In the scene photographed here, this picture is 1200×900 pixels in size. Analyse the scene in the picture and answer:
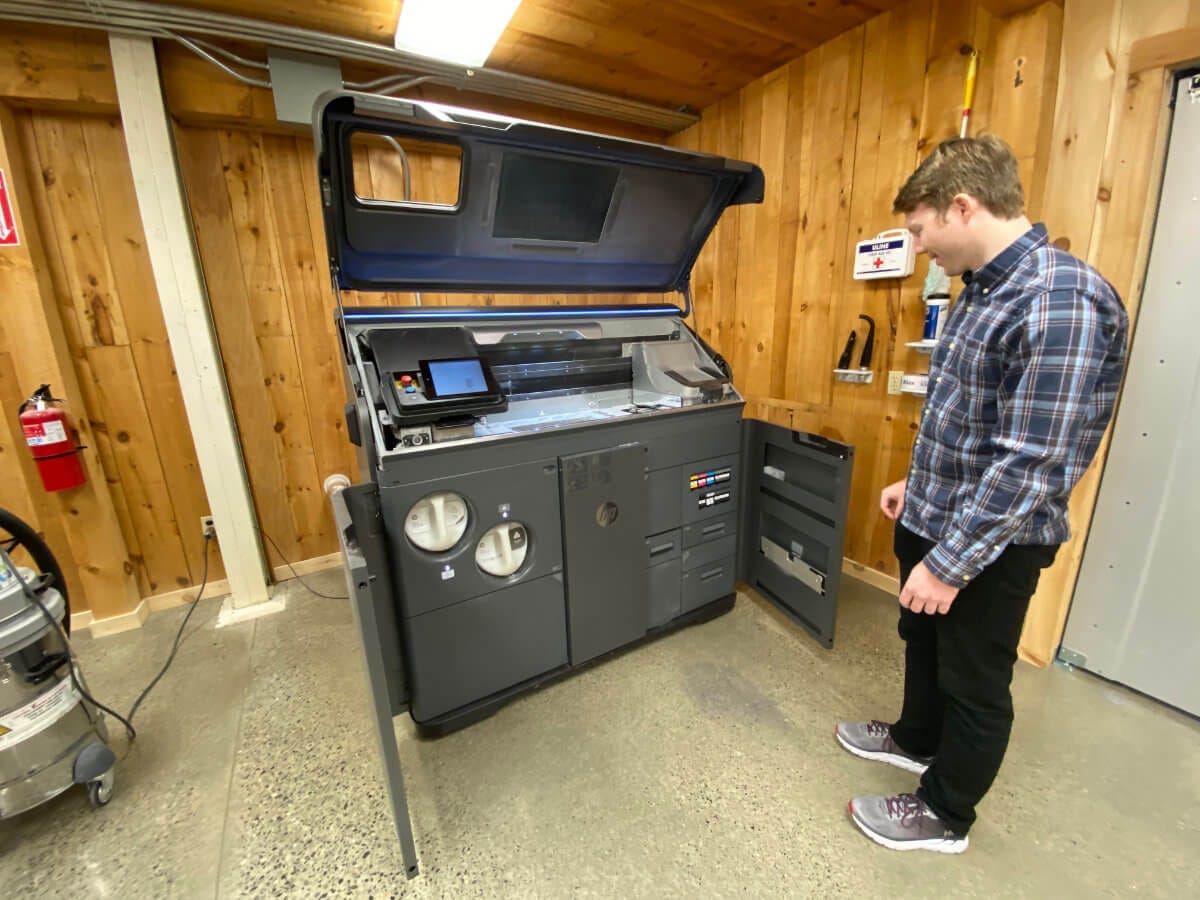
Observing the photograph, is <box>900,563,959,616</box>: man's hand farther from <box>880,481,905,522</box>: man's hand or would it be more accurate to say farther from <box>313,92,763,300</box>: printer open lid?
<box>313,92,763,300</box>: printer open lid

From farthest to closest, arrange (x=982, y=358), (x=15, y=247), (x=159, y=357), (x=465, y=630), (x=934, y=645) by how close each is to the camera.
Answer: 1. (x=159, y=357)
2. (x=15, y=247)
3. (x=465, y=630)
4. (x=934, y=645)
5. (x=982, y=358)

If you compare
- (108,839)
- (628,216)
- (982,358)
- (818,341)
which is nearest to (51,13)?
Result: (628,216)

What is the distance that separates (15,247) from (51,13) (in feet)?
2.49

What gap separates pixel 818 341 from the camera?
2.34 meters

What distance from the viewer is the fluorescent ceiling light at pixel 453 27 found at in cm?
168

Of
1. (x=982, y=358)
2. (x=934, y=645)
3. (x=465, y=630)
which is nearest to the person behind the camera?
(x=982, y=358)

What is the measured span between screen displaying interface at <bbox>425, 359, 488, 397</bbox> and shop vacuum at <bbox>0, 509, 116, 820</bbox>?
110cm

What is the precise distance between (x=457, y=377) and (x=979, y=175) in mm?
1227

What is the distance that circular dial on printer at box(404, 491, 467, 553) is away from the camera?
53.9 inches

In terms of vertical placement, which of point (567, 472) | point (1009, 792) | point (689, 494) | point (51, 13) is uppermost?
point (51, 13)

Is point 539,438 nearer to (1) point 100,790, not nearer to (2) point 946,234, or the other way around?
(2) point 946,234

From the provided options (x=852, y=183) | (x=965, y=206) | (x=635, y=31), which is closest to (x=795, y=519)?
(x=965, y=206)

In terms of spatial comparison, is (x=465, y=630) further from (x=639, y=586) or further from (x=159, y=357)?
(x=159, y=357)

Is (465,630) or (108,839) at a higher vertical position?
(465,630)
